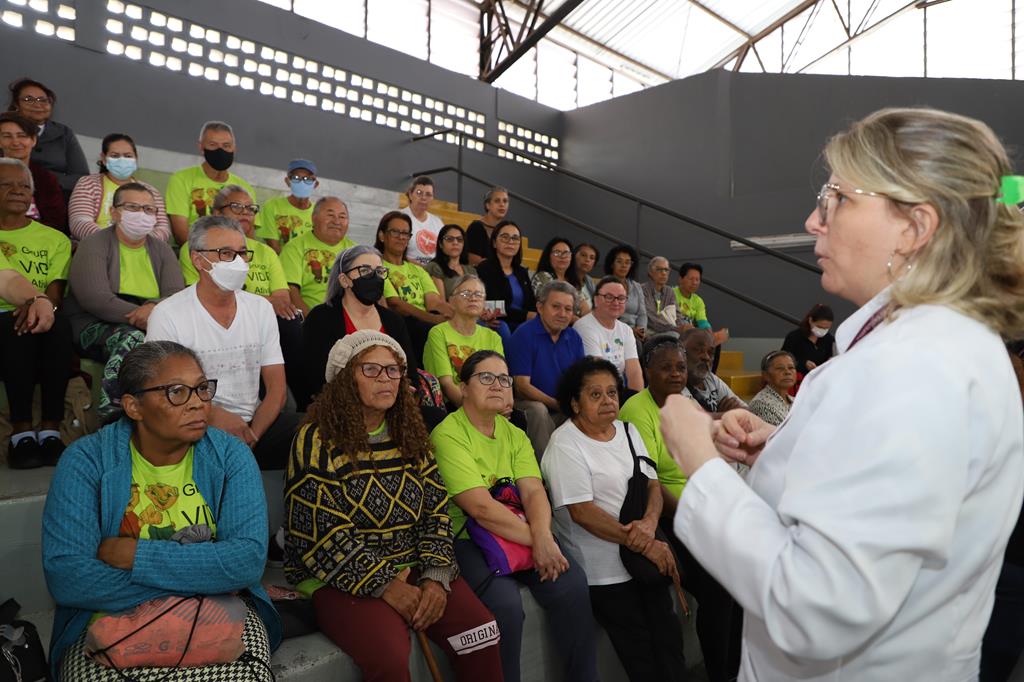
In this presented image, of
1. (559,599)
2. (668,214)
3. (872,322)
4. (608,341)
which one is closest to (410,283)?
(608,341)

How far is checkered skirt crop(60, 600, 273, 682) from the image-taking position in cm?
170

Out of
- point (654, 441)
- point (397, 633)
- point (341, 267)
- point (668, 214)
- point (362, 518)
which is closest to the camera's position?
point (397, 633)

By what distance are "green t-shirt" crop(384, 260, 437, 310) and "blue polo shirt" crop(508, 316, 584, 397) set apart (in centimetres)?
71

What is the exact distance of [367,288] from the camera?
3.42 metres

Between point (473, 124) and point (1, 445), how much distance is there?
7.60 meters

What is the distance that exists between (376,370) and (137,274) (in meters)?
1.50

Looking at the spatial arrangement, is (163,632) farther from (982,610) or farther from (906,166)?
(906,166)

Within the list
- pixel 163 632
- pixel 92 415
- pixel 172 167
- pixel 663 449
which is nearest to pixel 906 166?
pixel 163 632

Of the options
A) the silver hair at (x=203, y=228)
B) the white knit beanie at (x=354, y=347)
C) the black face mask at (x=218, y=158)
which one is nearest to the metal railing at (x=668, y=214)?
the black face mask at (x=218, y=158)

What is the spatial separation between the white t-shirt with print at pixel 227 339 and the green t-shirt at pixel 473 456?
817 mm

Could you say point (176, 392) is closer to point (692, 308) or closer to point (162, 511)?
point (162, 511)

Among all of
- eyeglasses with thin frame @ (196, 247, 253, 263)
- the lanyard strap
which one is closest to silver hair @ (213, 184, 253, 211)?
eyeglasses with thin frame @ (196, 247, 253, 263)

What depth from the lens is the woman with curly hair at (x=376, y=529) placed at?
2.19 metres

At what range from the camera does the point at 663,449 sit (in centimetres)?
340
